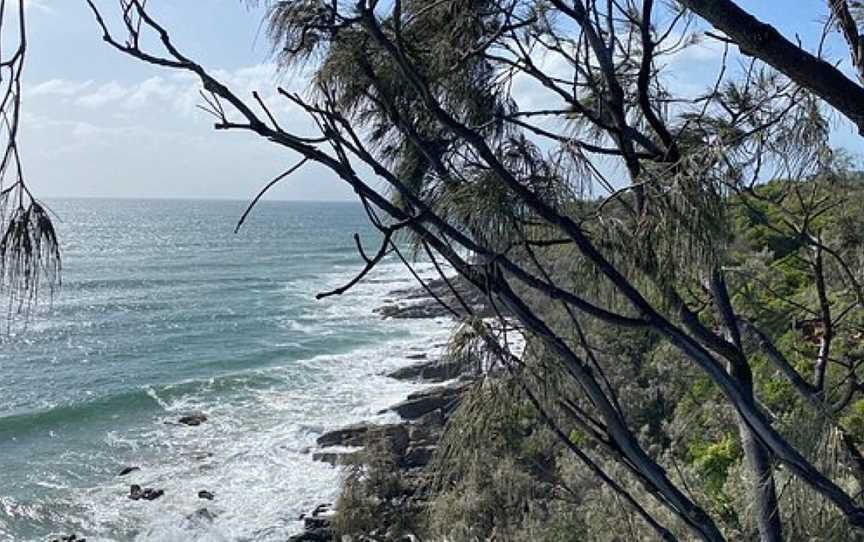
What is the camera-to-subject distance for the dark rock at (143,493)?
13391 mm

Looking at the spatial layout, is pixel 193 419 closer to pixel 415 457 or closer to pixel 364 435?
pixel 364 435

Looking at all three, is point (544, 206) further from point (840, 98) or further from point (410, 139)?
point (840, 98)

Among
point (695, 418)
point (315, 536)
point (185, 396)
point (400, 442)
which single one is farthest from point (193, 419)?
point (695, 418)

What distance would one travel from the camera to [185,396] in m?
19.7

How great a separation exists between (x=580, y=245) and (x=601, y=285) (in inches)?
8.8

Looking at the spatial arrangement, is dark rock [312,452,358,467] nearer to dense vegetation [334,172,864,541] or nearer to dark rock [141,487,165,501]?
dark rock [141,487,165,501]

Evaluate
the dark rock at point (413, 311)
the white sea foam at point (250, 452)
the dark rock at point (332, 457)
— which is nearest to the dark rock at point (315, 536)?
the white sea foam at point (250, 452)

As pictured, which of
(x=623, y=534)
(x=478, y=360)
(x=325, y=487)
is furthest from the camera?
(x=325, y=487)

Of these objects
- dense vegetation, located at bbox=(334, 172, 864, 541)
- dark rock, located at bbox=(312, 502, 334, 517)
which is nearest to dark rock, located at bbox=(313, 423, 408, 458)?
dark rock, located at bbox=(312, 502, 334, 517)

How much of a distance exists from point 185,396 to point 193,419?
7.29ft

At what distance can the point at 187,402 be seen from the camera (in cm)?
1920

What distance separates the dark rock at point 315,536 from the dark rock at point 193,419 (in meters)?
6.34

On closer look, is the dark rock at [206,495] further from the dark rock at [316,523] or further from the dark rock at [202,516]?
the dark rock at [316,523]

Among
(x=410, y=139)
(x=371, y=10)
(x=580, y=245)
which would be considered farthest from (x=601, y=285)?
(x=371, y=10)
